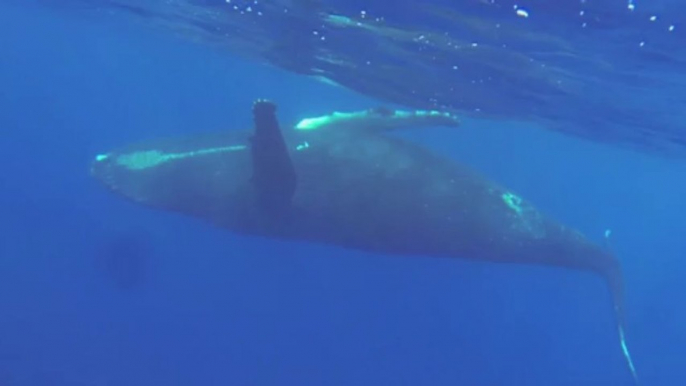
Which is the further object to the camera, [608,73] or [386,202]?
[608,73]

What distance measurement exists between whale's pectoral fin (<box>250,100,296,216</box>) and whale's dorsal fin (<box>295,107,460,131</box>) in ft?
7.36

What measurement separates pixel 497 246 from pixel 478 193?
1.32m

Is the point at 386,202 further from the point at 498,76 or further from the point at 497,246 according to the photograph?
the point at 498,76

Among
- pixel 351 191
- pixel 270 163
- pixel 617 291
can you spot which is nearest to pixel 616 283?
pixel 617 291

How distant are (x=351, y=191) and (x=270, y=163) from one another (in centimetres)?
268

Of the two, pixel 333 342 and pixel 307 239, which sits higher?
pixel 307 239

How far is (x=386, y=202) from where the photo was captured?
1524 cm

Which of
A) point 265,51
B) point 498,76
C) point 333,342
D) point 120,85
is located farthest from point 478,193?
point 120,85

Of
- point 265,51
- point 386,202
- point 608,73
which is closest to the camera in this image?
point 386,202

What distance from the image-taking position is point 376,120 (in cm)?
1534

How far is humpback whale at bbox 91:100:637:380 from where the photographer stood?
15.2 meters

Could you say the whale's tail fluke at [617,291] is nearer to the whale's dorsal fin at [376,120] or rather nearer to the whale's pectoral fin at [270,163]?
the whale's dorsal fin at [376,120]

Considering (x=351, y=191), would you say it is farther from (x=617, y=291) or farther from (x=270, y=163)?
(x=617, y=291)

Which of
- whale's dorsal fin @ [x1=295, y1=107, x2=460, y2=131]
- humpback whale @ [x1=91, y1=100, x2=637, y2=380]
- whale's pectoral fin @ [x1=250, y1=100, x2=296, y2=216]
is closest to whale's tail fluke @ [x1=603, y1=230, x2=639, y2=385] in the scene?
humpback whale @ [x1=91, y1=100, x2=637, y2=380]
